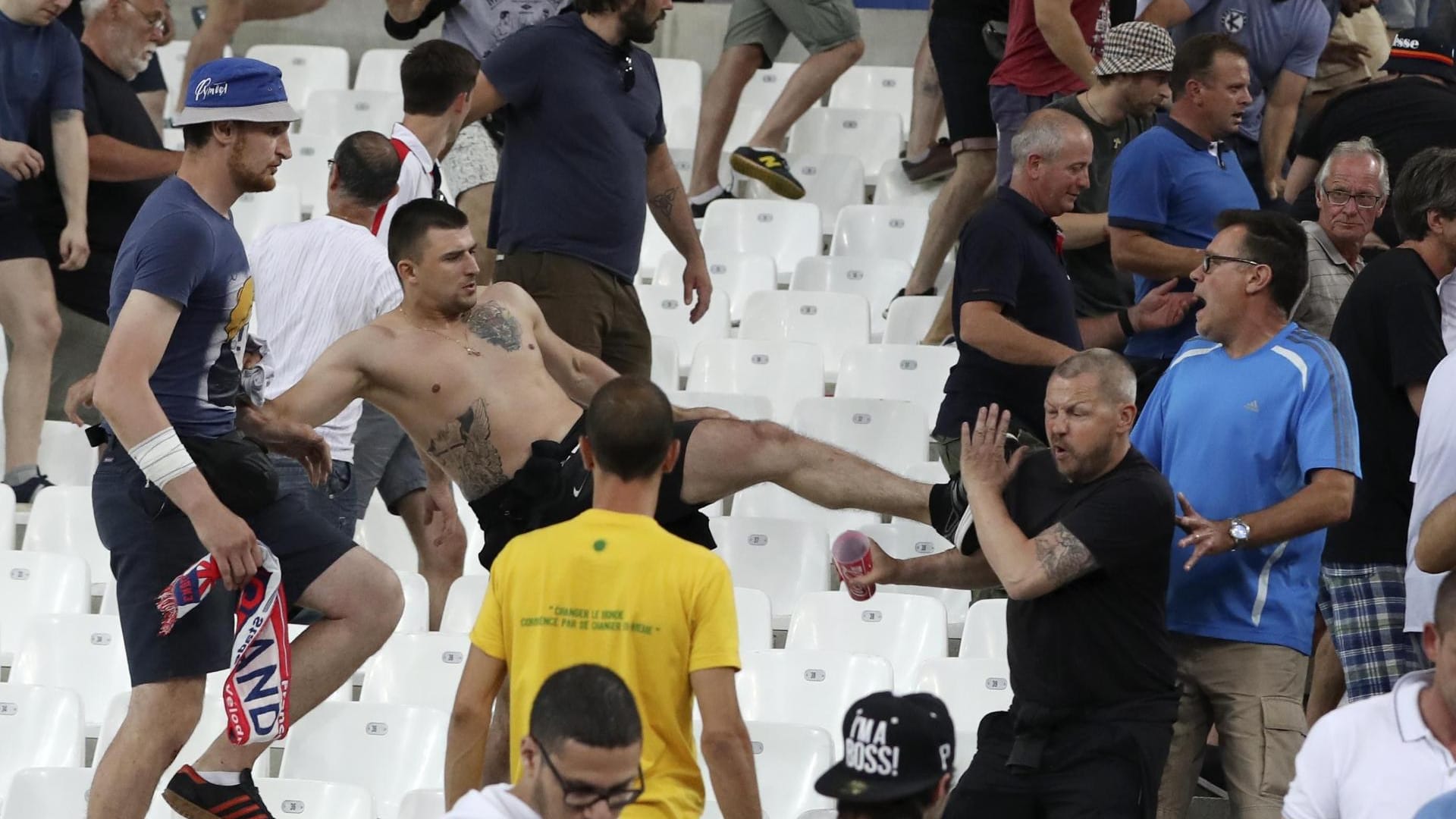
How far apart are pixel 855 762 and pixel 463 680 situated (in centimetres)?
103

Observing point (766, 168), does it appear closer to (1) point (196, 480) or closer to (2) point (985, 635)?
(2) point (985, 635)

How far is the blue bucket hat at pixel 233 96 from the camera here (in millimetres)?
4680

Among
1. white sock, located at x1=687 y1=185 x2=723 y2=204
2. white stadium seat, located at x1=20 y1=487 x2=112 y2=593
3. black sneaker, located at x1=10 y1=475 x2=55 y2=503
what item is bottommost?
white stadium seat, located at x1=20 y1=487 x2=112 y2=593

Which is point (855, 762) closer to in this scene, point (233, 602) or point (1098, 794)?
point (1098, 794)

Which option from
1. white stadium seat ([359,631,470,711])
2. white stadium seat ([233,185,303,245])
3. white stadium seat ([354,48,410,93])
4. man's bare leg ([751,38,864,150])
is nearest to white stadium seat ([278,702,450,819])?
white stadium seat ([359,631,470,711])

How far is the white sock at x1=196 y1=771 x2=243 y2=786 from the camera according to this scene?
188 inches

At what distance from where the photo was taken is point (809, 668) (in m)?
5.91

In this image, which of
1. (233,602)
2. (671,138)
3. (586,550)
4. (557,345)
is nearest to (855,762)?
(586,550)

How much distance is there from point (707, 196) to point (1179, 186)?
310 centimetres

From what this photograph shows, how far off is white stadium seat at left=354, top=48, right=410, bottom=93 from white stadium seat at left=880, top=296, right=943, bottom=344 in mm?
3231

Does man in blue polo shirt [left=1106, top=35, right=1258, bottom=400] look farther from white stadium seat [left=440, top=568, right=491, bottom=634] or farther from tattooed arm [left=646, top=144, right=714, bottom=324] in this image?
white stadium seat [left=440, top=568, right=491, bottom=634]

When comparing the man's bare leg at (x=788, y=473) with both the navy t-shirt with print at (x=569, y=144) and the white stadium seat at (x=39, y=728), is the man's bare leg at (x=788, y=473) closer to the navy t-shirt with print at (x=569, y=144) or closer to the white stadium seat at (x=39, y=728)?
the navy t-shirt with print at (x=569, y=144)

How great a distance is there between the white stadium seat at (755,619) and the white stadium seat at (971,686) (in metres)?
0.61

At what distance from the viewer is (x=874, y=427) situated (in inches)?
282
